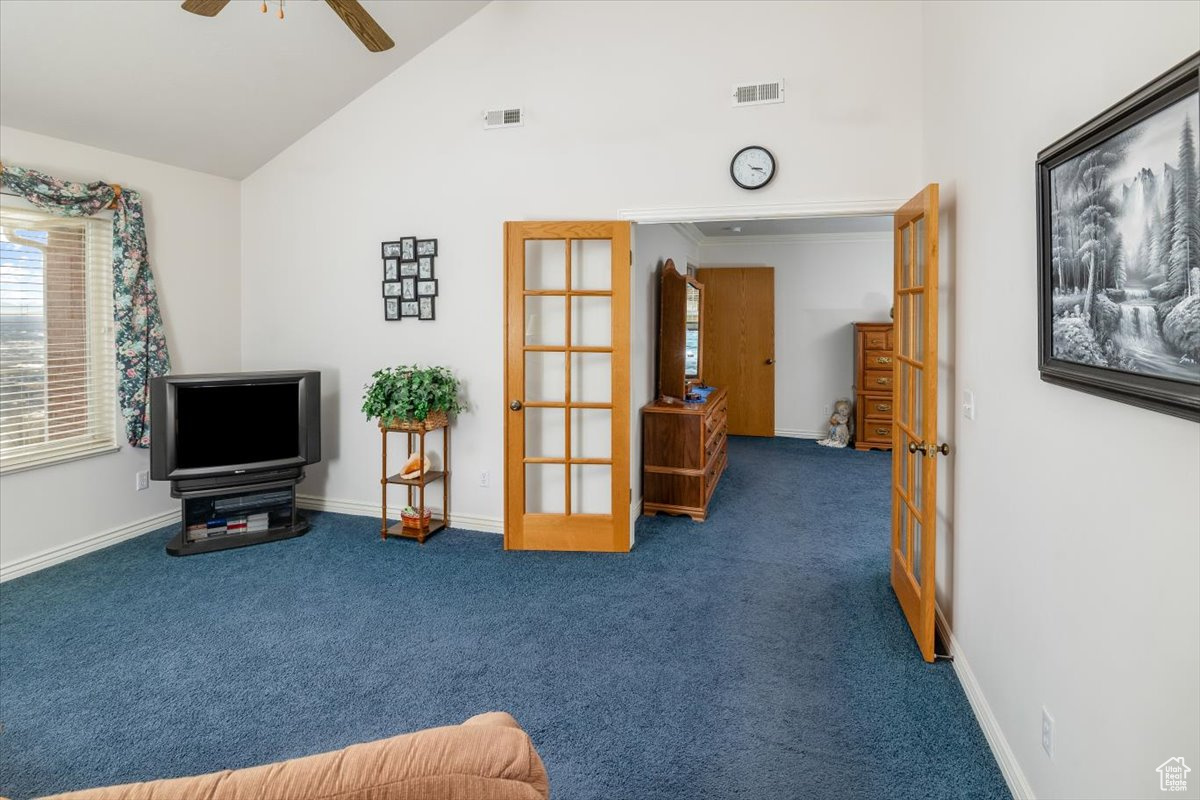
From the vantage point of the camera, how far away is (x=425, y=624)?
2.97 meters

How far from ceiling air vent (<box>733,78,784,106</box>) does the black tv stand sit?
3538mm

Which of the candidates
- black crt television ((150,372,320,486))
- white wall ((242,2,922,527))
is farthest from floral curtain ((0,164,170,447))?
white wall ((242,2,922,527))

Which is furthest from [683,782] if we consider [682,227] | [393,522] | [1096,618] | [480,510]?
[682,227]

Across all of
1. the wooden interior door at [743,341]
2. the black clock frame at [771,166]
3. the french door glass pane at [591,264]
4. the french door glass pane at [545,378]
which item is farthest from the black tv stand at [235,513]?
the wooden interior door at [743,341]

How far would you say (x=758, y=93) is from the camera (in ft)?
11.5

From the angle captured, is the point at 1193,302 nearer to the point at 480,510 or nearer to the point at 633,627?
Answer: the point at 633,627

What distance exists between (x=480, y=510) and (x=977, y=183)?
3271 millimetres

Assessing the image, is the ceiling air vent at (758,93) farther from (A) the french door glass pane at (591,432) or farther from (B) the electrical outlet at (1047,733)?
(B) the electrical outlet at (1047,733)

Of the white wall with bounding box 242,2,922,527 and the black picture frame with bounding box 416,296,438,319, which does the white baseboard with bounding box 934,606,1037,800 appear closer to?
the white wall with bounding box 242,2,922,527

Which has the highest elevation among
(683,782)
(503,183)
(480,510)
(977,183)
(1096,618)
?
(503,183)

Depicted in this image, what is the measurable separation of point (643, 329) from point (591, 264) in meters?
0.86

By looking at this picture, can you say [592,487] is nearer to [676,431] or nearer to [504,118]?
[676,431]

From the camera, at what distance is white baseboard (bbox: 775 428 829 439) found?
7.51 metres

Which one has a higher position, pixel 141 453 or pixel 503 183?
pixel 503 183
